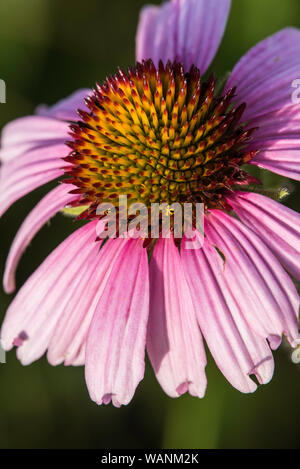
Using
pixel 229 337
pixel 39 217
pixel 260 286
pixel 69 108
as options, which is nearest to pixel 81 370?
pixel 39 217

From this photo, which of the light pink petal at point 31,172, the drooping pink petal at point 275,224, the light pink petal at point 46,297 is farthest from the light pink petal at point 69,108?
the drooping pink petal at point 275,224

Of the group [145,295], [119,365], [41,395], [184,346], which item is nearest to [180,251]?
[145,295]

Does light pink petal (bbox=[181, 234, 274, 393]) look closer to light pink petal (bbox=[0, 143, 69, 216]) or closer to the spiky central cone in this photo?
the spiky central cone

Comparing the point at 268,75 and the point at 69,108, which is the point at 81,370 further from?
the point at 268,75

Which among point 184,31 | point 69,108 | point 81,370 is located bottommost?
point 81,370

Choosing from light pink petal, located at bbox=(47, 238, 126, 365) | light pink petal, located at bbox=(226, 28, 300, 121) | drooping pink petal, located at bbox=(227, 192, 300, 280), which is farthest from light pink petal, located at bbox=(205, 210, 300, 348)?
light pink petal, located at bbox=(226, 28, 300, 121)

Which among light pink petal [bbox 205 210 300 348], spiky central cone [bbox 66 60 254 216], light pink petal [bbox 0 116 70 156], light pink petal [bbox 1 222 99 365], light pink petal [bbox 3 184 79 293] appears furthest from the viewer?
light pink petal [bbox 0 116 70 156]
